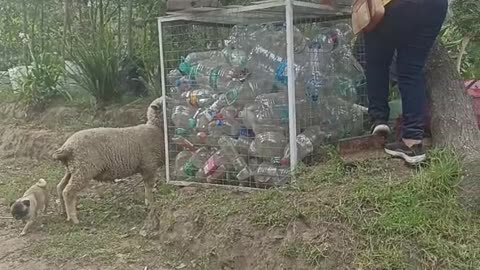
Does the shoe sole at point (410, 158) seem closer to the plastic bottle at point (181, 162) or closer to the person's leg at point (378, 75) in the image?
the person's leg at point (378, 75)

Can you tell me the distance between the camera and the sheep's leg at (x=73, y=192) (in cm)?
498

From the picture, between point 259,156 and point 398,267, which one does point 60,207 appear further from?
point 398,267

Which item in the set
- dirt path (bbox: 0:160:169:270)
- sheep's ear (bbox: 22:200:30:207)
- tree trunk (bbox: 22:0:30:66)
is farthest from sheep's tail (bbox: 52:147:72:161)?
tree trunk (bbox: 22:0:30:66)

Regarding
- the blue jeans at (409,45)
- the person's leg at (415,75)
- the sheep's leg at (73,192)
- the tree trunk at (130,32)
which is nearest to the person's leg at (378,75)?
the blue jeans at (409,45)

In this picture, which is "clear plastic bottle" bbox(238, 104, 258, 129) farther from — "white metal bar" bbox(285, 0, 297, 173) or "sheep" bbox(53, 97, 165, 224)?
"sheep" bbox(53, 97, 165, 224)

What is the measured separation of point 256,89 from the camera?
4488 mm

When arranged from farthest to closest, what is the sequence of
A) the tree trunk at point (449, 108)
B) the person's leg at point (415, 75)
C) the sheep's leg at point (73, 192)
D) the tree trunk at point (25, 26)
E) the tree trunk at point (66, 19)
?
the tree trunk at point (25, 26)
the tree trunk at point (66, 19)
the sheep's leg at point (73, 192)
the tree trunk at point (449, 108)
the person's leg at point (415, 75)

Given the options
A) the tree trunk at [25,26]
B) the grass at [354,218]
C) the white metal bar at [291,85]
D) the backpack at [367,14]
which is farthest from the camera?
the tree trunk at [25,26]

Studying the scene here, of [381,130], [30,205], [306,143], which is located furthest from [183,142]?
[381,130]

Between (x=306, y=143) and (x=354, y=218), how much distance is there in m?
0.98

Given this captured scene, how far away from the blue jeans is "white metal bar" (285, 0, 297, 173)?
0.50 metres

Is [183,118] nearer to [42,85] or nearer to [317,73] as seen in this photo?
[317,73]

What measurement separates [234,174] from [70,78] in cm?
501

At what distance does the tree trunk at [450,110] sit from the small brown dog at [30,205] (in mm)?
3011
